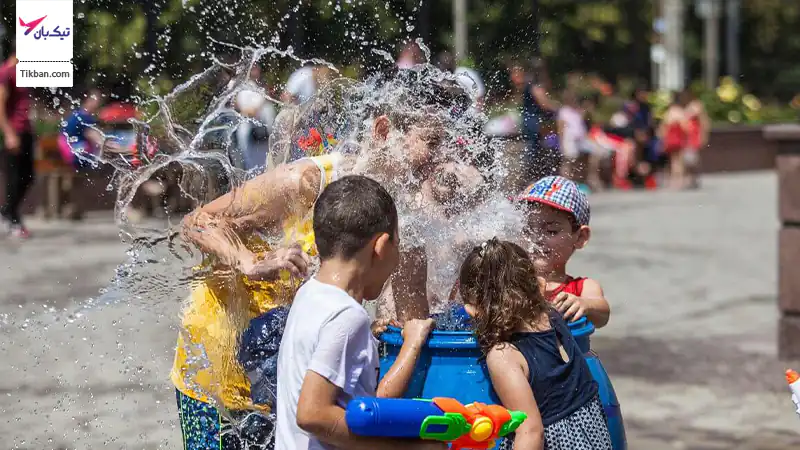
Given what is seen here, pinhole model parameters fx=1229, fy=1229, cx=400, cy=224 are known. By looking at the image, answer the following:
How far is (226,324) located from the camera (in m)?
3.56

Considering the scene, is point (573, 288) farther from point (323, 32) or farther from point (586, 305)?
point (323, 32)

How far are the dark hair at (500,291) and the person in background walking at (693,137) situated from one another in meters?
18.2

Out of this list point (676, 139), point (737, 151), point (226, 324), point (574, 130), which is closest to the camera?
point (226, 324)

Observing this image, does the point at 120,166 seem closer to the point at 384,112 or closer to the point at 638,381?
the point at 384,112

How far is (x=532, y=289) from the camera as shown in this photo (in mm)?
3145

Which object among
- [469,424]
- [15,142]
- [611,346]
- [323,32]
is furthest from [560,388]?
[15,142]

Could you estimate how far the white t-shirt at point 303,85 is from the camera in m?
3.91

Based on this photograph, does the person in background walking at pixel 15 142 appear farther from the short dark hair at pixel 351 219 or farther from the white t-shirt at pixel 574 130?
the short dark hair at pixel 351 219

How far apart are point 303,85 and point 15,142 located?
352 inches

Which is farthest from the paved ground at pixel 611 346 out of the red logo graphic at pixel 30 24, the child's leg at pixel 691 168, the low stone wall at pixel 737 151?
the low stone wall at pixel 737 151

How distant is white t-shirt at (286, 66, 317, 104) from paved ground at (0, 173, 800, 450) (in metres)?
0.75

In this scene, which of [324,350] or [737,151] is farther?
[737,151]

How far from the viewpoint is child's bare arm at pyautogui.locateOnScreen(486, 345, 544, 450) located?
2.97 m

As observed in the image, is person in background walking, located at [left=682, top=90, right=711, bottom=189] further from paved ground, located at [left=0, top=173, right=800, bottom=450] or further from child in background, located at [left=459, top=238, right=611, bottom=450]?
child in background, located at [left=459, top=238, right=611, bottom=450]
